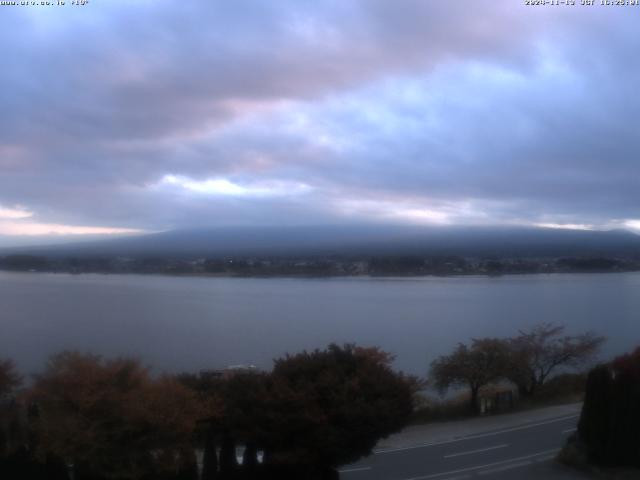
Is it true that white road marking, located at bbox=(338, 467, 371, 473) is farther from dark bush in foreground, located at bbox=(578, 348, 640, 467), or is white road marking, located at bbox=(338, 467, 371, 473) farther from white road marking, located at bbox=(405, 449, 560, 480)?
dark bush in foreground, located at bbox=(578, 348, 640, 467)

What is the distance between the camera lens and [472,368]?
68.2 feet

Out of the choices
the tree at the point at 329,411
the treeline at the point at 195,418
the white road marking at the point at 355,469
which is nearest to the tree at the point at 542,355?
the white road marking at the point at 355,469

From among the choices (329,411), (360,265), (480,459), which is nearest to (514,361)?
(480,459)

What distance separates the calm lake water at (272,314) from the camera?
25.5 m

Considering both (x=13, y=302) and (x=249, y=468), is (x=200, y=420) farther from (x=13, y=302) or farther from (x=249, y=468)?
(x=13, y=302)

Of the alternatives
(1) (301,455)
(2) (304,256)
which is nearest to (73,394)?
(1) (301,455)

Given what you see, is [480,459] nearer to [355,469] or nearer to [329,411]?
[355,469]

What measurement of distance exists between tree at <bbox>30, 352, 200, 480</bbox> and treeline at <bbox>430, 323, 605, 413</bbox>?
12.0 meters

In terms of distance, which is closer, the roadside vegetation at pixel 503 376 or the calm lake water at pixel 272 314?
the roadside vegetation at pixel 503 376

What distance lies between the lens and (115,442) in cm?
888

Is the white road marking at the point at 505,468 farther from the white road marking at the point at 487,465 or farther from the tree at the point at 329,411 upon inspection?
the tree at the point at 329,411

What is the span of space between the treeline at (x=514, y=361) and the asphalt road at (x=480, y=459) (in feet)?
12.9

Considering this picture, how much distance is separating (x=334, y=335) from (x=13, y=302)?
14.2 metres

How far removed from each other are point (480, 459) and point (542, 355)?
1149 cm
